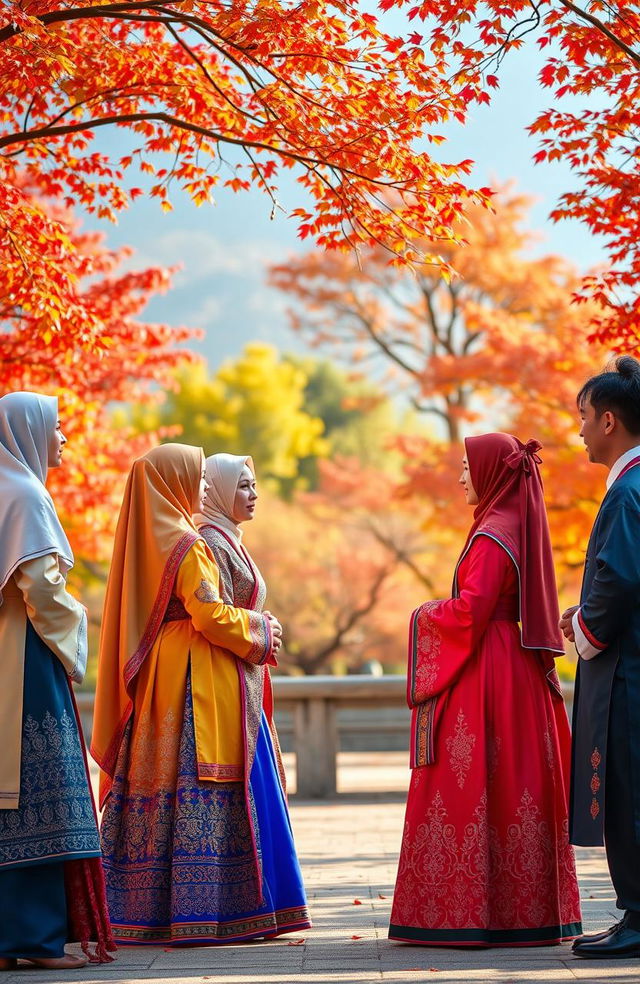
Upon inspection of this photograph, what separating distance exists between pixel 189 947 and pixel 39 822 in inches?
29.2

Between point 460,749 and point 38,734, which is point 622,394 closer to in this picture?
point 460,749

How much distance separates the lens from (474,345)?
17.3 m

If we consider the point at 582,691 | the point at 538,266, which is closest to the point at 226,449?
the point at 538,266

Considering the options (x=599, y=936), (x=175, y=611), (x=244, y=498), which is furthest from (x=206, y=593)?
(x=599, y=936)

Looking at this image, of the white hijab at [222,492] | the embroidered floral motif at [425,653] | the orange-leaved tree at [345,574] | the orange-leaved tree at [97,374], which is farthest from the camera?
the orange-leaved tree at [345,574]

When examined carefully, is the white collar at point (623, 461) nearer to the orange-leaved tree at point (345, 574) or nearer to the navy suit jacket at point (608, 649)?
the navy suit jacket at point (608, 649)

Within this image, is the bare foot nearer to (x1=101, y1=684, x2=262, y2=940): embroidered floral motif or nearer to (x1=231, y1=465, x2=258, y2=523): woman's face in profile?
(x1=101, y1=684, x2=262, y2=940): embroidered floral motif

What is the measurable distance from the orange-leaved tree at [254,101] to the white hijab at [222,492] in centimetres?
141

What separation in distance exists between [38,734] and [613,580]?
5.71 feet

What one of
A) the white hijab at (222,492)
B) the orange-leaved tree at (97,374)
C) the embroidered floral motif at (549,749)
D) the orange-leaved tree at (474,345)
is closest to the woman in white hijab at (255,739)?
the white hijab at (222,492)

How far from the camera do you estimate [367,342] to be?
18.4 metres

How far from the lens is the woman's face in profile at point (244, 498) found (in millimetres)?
4242

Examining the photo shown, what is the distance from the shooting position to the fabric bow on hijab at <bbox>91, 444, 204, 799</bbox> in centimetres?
398

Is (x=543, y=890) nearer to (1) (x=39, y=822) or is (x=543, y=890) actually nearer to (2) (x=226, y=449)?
(1) (x=39, y=822)
